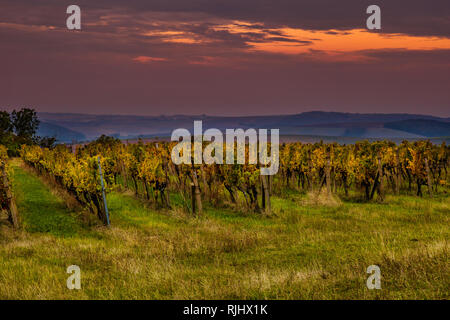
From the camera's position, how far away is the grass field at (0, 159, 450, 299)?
8.62 m

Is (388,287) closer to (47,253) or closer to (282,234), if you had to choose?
(282,234)

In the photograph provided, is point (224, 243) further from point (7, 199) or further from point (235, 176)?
point (235, 176)

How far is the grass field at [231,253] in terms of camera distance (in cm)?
862

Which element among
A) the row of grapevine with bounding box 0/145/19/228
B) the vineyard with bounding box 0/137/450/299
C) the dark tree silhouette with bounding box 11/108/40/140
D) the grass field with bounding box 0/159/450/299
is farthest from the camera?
the dark tree silhouette with bounding box 11/108/40/140

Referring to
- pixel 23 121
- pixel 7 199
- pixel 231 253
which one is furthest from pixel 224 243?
pixel 23 121

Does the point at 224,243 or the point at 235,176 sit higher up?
the point at 235,176

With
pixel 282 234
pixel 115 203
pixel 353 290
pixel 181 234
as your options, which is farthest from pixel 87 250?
pixel 115 203

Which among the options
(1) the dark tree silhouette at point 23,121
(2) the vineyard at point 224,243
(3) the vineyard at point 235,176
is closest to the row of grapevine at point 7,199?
(2) the vineyard at point 224,243

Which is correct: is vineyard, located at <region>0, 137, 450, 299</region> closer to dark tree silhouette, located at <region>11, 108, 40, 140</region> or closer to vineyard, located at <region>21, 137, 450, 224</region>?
vineyard, located at <region>21, 137, 450, 224</region>

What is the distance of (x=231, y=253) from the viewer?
12836 millimetres

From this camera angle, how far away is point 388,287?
8.32 m

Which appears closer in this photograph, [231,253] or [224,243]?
[231,253]

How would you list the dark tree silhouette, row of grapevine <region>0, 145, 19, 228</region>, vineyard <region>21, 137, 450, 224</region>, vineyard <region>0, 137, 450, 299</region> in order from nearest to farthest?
vineyard <region>0, 137, 450, 299</region>
row of grapevine <region>0, 145, 19, 228</region>
vineyard <region>21, 137, 450, 224</region>
the dark tree silhouette

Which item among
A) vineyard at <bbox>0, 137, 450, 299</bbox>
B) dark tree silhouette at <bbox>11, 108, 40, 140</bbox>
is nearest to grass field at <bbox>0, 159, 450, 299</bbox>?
vineyard at <bbox>0, 137, 450, 299</bbox>
